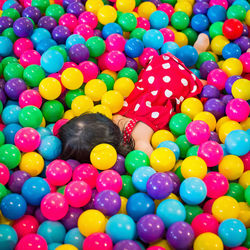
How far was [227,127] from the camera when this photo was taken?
5.33 feet

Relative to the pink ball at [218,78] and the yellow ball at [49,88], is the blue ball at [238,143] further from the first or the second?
the yellow ball at [49,88]

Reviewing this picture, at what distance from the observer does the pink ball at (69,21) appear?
2078 millimetres

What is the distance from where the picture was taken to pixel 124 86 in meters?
1.87

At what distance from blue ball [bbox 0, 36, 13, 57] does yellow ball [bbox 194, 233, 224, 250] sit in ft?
3.94

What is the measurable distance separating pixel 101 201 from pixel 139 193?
0.43 ft

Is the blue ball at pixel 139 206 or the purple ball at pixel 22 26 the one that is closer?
the blue ball at pixel 139 206

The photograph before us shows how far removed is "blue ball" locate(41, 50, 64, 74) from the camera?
1784 millimetres

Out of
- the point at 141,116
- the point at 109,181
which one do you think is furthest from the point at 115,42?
the point at 109,181

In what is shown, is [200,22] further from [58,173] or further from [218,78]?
[58,173]

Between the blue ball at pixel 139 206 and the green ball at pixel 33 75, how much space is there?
2.34ft

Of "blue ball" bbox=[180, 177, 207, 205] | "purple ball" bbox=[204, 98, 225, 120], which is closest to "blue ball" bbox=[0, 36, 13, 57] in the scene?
"purple ball" bbox=[204, 98, 225, 120]

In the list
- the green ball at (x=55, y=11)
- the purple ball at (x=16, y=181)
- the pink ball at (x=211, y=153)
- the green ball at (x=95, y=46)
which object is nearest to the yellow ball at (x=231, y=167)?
the pink ball at (x=211, y=153)

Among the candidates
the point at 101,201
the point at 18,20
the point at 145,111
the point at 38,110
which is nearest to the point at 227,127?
the point at 145,111

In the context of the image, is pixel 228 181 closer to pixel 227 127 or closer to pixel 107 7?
pixel 227 127
